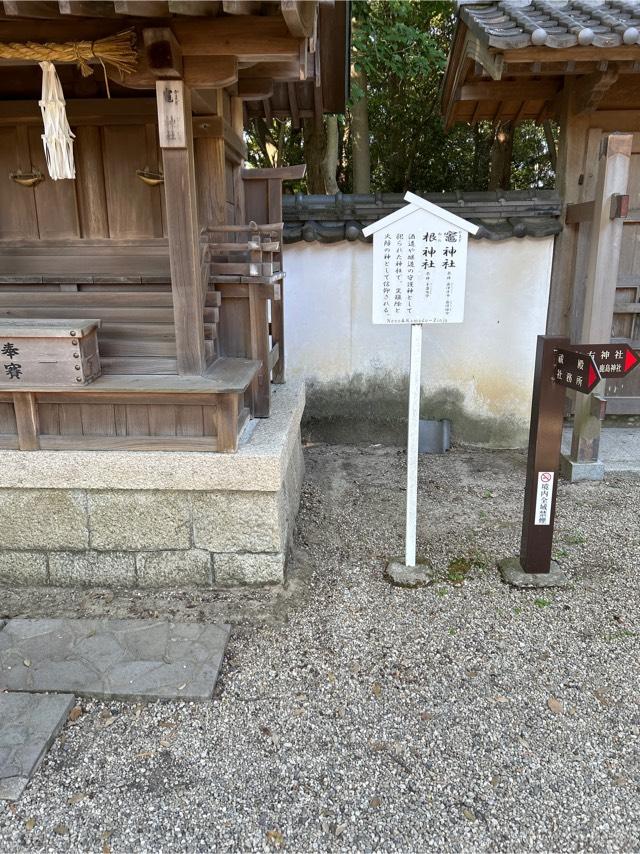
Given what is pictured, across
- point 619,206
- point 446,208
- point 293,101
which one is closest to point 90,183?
point 293,101

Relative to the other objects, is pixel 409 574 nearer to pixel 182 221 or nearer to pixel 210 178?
pixel 182 221

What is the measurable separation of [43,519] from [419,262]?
9.17 ft

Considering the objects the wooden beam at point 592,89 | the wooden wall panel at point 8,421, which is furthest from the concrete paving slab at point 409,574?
the wooden beam at point 592,89

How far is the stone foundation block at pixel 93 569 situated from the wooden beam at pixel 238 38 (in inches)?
114

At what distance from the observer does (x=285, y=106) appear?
593 cm

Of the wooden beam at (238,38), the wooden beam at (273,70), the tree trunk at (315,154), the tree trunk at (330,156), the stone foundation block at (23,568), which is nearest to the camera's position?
the wooden beam at (238,38)

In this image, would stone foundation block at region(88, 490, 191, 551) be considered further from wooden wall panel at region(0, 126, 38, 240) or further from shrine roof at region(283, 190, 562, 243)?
shrine roof at region(283, 190, 562, 243)

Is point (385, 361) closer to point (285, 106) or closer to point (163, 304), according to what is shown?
point (285, 106)

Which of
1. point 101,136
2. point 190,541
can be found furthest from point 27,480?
point 101,136

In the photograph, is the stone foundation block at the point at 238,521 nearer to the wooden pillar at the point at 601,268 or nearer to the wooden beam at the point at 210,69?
the wooden beam at the point at 210,69

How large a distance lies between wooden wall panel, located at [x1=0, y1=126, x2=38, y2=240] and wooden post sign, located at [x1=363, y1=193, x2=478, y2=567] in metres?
2.20

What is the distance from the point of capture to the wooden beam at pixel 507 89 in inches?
233

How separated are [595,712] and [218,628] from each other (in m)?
1.97

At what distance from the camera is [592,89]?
16.8 ft
